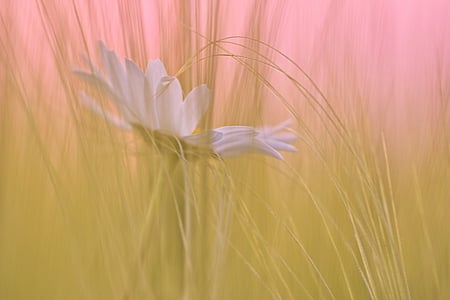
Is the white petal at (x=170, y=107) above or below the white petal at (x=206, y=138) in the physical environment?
above

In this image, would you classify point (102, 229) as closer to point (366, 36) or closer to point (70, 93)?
point (70, 93)

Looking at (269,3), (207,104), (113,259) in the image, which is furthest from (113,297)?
(269,3)

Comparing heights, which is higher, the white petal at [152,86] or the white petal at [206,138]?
the white petal at [152,86]

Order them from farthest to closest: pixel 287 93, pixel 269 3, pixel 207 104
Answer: pixel 287 93
pixel 269 3
pixel 207 104

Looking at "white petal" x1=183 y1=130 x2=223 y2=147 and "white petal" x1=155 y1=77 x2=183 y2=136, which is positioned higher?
"white petal" x1=155 y1=77 x2=183 y2=136

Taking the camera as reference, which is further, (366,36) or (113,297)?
(366,36)
